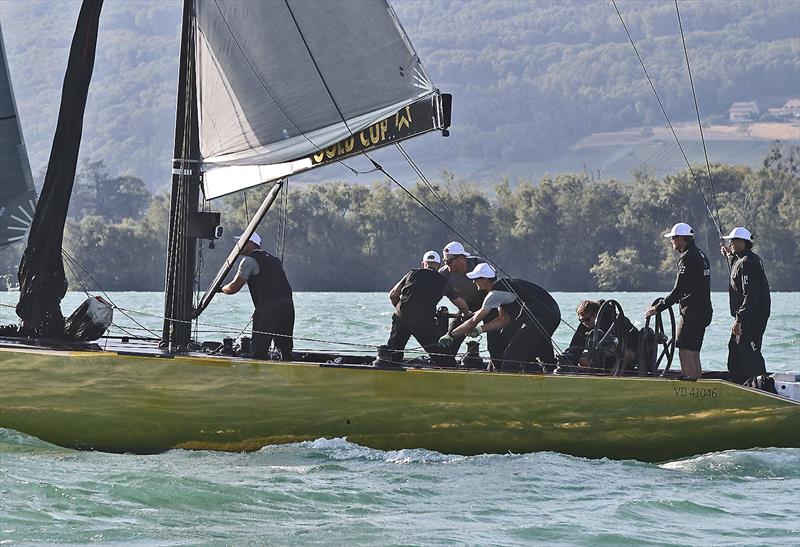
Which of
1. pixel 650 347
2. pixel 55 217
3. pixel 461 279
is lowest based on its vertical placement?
pixel 650 347

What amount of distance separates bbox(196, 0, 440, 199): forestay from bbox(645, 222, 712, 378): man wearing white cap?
2350mm

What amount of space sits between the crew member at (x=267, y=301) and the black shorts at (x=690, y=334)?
123 inches

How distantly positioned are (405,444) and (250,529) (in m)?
2.58

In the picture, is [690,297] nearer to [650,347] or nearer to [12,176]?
[650,347]

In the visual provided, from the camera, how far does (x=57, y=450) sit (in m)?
11.5

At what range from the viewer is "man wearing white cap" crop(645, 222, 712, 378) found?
1159 centimetres

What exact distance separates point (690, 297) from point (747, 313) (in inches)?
18.7

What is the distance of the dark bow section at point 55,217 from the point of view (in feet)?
39.6

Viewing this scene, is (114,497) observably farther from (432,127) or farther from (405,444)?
(432,127)

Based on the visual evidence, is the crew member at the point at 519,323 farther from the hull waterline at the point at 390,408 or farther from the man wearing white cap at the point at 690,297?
the man wearing white cap at the point at 690,297

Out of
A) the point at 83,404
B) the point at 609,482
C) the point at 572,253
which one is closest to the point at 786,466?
the point at 609,482

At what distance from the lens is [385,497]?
9.77m

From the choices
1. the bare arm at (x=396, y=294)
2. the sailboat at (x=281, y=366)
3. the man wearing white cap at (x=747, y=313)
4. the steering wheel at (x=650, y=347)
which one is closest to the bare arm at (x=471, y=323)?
the sailboat at (x=281, y=366)

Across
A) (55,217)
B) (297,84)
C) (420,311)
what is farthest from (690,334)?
(55,217)
